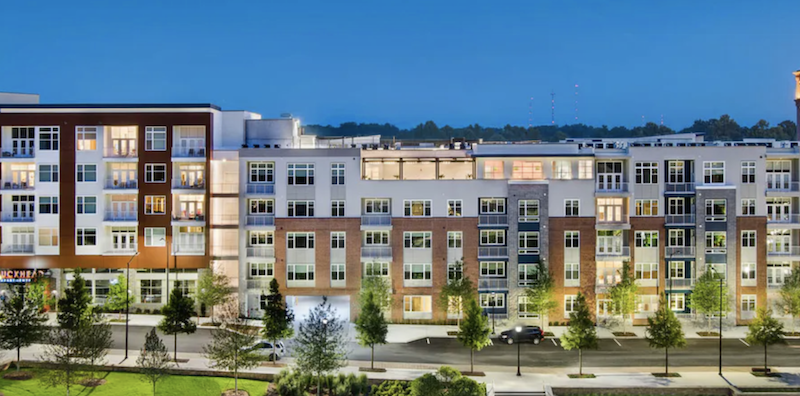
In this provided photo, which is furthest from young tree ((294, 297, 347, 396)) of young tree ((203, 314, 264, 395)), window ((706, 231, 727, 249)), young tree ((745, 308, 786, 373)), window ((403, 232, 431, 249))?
window ((706, 231, 727, 249))

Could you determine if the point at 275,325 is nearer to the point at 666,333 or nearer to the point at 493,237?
the point at 493,237

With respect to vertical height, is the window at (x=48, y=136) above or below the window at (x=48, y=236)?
above

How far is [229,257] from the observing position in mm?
69375

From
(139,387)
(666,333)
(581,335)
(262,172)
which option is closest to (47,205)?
(262,172)

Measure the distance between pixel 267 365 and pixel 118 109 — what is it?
27772mm

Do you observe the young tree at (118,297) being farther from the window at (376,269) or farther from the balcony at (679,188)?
the balcony at (679,188)

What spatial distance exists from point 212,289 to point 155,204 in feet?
30.6

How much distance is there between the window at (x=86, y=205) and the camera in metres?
69.1

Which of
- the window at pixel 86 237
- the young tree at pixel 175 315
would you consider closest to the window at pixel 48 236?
the window at pixel 86 237

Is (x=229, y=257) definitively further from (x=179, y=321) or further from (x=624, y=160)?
(x=624, y=160)

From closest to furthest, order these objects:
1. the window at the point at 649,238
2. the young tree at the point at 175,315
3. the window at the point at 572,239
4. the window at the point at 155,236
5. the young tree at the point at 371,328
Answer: the young tree at the point at 371,328 → the young tree at the point at 175,315 → the window at the point at 572,239 → the window at the point at 649,238 → the window at the point at 155,236

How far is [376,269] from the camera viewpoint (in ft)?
222

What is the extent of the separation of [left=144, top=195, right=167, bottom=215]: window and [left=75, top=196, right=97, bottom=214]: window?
14.1ft

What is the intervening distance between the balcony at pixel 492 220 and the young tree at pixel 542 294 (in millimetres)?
4798
